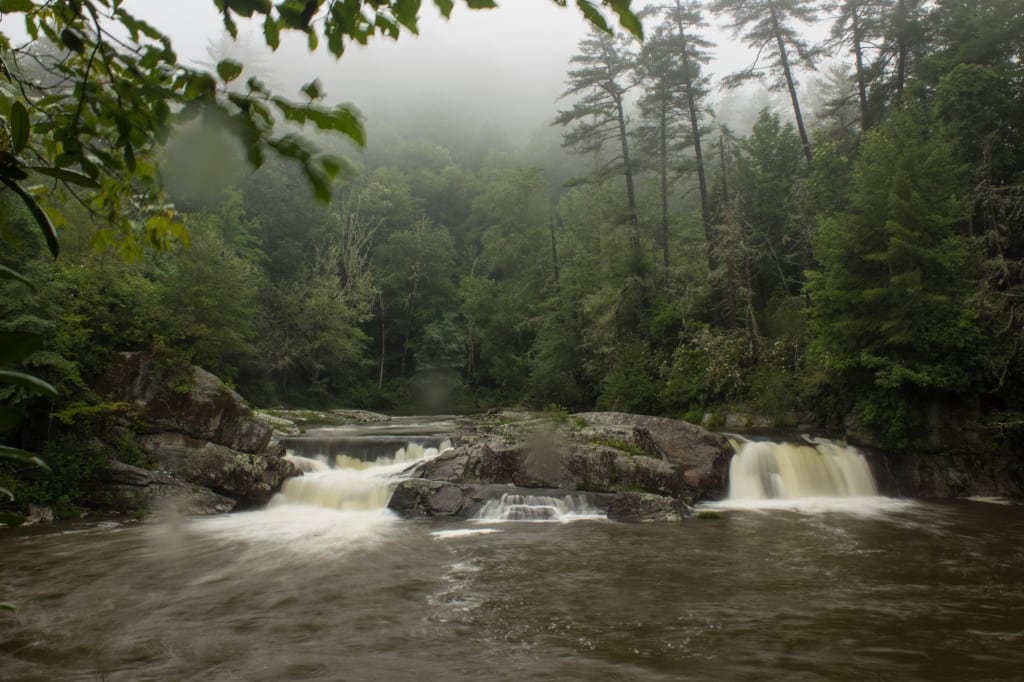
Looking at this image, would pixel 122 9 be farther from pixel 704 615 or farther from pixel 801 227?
pixel 801 227

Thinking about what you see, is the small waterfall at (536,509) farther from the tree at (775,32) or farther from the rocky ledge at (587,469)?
the tree at (775,32)

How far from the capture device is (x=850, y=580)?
7277mm

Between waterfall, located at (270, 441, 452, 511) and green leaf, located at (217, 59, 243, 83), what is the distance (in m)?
11.7

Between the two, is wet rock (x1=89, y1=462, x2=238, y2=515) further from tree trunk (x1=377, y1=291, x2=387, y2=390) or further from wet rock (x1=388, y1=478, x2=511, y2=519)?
tree trunk (x1=377, y1=291, x2=387, y2=390)

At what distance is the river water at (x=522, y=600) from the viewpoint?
5.14 metres

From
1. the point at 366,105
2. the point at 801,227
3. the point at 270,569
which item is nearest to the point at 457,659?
the point at 270,569

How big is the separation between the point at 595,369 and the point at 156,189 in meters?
22.3

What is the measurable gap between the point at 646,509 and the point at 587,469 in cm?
178

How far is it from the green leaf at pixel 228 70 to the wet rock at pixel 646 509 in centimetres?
1034

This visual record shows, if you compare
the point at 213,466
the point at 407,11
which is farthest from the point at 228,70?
the point at 213,466

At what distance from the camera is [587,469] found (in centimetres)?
1248

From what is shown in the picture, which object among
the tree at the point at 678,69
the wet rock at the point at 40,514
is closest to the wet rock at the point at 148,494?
the wet rock at the point at 40,514

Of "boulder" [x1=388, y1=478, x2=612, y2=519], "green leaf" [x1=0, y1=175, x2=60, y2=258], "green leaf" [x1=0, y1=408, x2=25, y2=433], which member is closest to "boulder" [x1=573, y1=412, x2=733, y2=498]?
"boulder" [x1=388, y1=478, x2=612, y2=519]

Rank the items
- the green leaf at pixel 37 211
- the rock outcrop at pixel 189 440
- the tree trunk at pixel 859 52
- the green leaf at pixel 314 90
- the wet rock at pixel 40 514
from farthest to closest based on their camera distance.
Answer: the tree trunk at pixel 859 52 → the rock outcrop at pixel 189 440 → the wet rock at pixel 40 514 → the green leaf at pixel 314 90 → the green leaf at pixel 37 211
